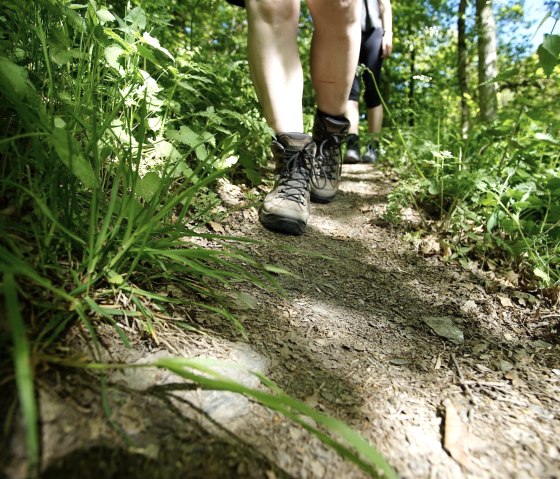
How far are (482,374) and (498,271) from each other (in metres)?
0.81

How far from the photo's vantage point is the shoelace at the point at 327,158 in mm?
2197

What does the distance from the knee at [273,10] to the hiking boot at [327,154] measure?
58 cm

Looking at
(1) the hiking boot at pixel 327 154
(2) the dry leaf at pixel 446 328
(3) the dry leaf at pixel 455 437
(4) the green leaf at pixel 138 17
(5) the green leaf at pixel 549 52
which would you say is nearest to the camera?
(3) the dry leaf at pixel 455 437

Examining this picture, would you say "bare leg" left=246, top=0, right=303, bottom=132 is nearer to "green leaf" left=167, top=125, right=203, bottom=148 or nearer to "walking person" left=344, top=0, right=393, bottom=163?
"green leaf" left=167, top=125, right=203, bottom=148

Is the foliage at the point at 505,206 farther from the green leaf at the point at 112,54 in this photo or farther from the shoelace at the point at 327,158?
the green leaf at the point at 112,54

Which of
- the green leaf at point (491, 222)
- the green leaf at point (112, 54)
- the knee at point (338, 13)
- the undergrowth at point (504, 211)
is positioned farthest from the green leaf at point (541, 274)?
the green leaf at point (112, 54)

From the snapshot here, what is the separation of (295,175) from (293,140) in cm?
18

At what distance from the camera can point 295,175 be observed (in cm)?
185

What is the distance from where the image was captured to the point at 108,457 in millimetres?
596

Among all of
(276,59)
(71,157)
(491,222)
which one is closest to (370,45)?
(276,59)

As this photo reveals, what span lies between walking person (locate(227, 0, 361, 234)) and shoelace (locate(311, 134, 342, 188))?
10 centimetres

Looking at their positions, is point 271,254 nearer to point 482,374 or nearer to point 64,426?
point 482,374

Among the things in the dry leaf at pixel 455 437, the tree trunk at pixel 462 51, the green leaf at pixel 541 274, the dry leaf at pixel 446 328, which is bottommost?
the dry leaf at pixel 446 328

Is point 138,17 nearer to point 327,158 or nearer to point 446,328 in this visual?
point 327,158
